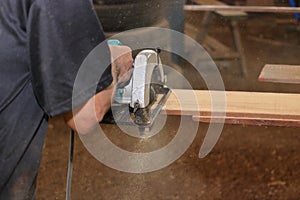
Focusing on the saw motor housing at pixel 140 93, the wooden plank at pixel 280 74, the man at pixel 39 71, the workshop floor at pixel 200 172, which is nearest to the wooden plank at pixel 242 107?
the saw motor housing at pixel 140 93

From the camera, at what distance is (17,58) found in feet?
4.13

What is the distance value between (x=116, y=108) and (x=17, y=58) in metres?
0.34

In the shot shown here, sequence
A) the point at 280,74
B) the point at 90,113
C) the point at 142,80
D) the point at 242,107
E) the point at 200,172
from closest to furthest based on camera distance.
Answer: the point at 90,113 → the point at 142,80 → the point at 242,107 → the point at 280,74 → the point at 200,172

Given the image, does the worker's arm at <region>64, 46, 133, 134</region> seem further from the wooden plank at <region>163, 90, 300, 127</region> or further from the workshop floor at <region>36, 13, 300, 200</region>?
the workshop floor at <region>36, 13, 300, 200</region>

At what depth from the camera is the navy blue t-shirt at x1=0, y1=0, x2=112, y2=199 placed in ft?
3.97

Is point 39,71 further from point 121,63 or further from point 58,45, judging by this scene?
point 121,63

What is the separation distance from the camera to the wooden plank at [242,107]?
66.7 inches

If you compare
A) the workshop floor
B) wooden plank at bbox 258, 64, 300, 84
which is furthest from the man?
the workshop floor

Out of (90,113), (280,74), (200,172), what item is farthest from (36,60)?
(200,172)

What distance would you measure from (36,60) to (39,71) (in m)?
0.03

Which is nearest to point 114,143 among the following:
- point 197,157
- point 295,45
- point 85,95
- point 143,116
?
point 197,157

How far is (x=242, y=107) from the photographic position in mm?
1756

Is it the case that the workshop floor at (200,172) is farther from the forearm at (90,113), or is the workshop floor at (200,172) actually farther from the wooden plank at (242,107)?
the forearm at (90,113)

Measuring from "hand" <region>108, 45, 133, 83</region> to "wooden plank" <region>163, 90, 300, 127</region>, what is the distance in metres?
0.26
